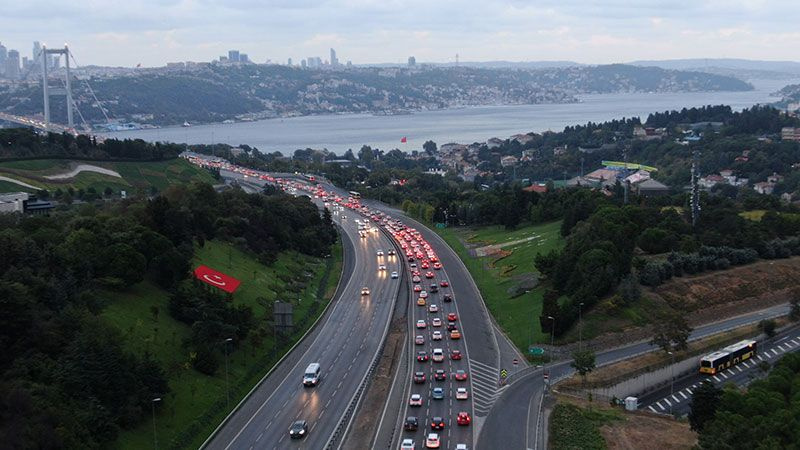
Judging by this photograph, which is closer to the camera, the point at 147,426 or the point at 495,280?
the point at 147,426

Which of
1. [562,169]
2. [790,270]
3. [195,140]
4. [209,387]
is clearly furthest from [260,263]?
[195,140]

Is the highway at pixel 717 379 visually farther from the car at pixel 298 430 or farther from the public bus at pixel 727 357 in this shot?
the car at pixel 298 430

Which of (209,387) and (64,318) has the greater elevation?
(64,318)

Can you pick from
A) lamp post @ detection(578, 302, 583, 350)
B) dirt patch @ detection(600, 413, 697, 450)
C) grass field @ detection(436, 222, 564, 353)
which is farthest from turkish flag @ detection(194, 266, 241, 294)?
dirt patch @ detection(600, 413, 697, 450)

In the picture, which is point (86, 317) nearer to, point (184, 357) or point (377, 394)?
point (184, 357)

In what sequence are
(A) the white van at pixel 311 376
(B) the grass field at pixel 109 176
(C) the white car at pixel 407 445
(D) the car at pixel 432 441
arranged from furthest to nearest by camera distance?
(B) the grass field at pixel 109 176, (A) the white van at pixel 311 376, (D) the car at pixel 432 441, (C) the white car at pixel 407 445

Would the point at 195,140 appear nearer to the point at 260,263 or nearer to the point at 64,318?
the point at 260,263

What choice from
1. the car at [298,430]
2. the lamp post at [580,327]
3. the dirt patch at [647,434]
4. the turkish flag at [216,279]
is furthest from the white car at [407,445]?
the turkish flag at [216,279]
